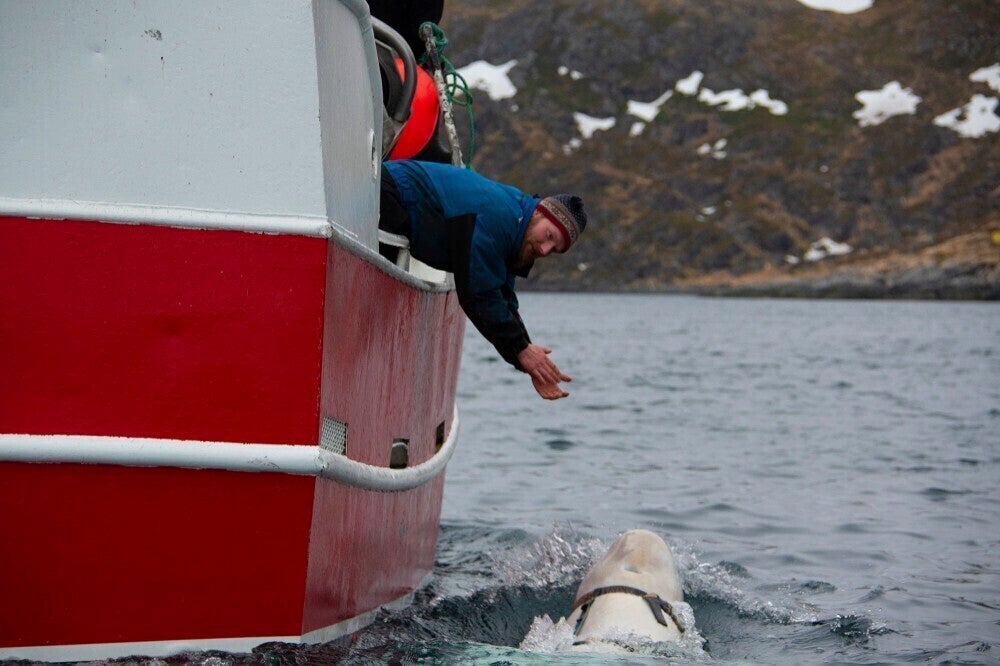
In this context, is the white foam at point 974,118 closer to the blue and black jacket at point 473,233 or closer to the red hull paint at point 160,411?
the blue and black jacket at point 473,233

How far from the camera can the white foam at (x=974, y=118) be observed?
16000 cm

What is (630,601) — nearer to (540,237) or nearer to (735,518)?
(540,237)

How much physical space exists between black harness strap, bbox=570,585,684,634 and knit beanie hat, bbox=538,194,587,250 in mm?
1920

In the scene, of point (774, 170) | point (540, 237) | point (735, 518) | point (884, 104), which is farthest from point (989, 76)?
point (540, 237)

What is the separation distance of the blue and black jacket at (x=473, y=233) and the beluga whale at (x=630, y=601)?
1.43m

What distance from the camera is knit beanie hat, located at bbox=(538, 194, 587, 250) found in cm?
541

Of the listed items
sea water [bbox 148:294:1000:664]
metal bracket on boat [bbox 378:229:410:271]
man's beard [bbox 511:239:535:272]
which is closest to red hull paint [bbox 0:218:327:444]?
→ sea water [bbox 148:294:1000:664]

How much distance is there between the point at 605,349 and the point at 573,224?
36956 millimetres

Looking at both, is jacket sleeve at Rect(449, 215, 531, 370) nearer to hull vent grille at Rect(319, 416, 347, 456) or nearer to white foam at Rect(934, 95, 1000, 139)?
hull vent grille at Rect(319, 416, 347, 456)

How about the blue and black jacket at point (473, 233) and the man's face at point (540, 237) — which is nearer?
the blue and black jacket at point (473, 233)

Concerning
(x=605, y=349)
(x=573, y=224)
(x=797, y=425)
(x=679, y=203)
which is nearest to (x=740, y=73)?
(x=679, y=203)

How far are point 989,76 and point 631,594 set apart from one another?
194 metres

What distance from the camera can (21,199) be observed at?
373 cm

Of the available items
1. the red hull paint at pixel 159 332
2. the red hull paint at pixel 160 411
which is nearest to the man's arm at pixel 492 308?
the red hull paint at pixel 160 411
